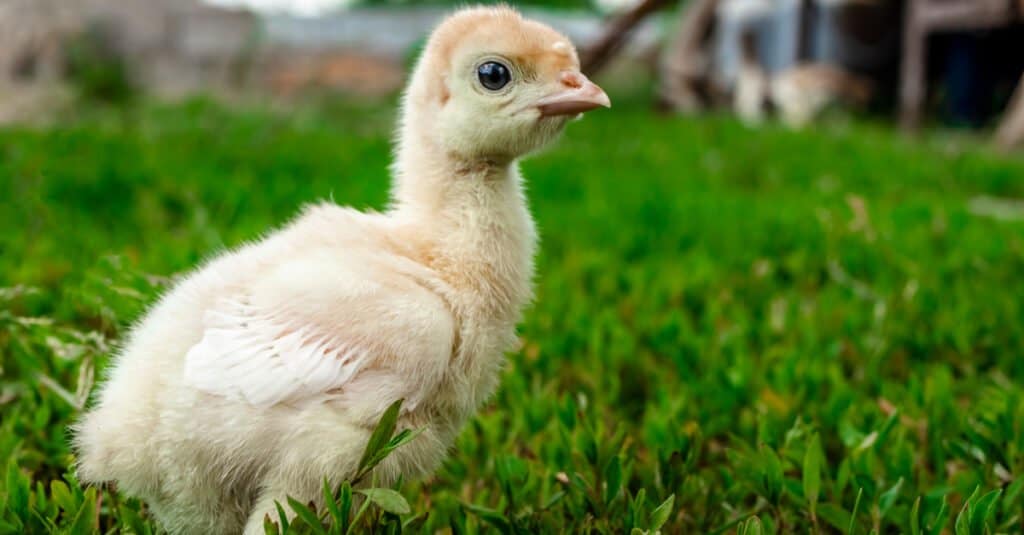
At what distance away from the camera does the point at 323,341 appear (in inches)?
62.6

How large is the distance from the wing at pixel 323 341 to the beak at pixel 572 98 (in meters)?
0.42

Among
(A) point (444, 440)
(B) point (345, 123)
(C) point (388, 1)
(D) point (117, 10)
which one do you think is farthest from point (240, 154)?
(C) point (388, 1)

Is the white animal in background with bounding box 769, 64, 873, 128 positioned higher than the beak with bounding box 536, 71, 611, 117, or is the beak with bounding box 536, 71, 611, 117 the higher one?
the beak with bounding box 536, 71, 611, 117

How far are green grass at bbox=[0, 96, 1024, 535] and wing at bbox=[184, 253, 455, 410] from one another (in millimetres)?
313

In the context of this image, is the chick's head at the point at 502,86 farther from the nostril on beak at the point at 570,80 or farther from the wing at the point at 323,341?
the wing at the point at 323,341

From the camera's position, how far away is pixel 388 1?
21125mm

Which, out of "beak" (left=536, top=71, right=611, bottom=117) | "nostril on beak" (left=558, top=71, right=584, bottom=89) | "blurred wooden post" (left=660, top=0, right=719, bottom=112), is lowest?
"blurred wooden post" (left=660, top=0, right=719, bottom=112)

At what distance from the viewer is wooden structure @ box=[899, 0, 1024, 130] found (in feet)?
29.4

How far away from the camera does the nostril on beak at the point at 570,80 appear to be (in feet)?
5.89

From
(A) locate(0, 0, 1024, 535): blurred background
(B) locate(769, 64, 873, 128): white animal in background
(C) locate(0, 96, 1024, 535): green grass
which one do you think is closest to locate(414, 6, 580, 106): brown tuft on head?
(A) locate(0, 0, 1024, 535): blurred background

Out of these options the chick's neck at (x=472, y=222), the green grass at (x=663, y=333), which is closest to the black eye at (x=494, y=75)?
the chick's neck at (x=472, y=222)

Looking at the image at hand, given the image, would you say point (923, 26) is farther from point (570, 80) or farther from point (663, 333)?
point (570, 80)

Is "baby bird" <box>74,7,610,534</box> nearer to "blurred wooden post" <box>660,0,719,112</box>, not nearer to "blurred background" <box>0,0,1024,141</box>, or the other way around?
"blurred background" <box>0,0,1024,141</box>

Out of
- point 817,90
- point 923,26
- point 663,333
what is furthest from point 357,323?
point 817,90
